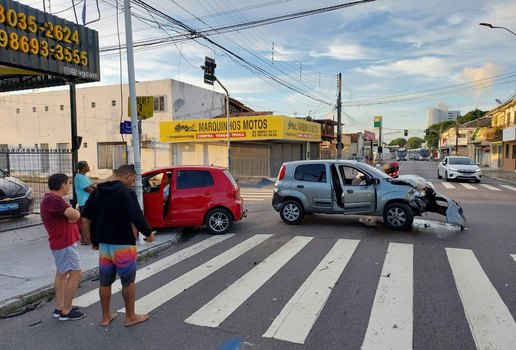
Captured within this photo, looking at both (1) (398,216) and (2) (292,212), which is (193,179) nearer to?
(2) (292,212)

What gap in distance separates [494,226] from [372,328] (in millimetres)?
7097

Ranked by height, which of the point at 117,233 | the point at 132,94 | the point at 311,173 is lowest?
the point at 117,233

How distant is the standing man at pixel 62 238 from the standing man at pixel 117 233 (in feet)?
1.25

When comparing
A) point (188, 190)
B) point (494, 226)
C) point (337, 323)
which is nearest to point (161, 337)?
point (337, 323)

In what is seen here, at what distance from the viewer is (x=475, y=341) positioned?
12.0ft

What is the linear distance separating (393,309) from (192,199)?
542cm

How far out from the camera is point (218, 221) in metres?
8.91

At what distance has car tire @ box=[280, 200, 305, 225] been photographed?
9.77 meters

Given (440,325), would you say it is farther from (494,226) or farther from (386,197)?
(494,226)

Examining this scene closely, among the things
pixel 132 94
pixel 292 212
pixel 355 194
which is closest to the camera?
pixel 132 94

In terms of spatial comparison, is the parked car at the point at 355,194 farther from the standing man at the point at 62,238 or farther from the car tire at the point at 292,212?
the standing man at the point at 62,238

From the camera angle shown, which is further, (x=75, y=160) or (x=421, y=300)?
(x=75, y=160)

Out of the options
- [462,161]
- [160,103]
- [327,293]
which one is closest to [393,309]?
[327,293]

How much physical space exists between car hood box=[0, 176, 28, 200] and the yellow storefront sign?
15.8m
